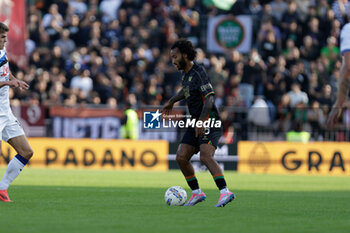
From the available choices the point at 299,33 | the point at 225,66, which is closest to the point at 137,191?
the point at 225,66

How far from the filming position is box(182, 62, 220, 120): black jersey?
1097cm

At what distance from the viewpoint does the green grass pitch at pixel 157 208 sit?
834 centimetres

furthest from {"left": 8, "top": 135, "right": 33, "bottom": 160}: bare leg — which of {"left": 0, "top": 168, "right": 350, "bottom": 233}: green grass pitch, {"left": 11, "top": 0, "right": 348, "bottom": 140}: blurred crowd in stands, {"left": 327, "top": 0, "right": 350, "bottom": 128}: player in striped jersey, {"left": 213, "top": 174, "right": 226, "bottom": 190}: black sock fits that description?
{"left": 11, "top": 0, "right": 348, "bottom": 140}: blurred crowd in stands

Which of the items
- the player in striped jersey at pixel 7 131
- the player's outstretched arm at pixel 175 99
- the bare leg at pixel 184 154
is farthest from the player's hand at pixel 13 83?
the bare leg at pixel 184 154

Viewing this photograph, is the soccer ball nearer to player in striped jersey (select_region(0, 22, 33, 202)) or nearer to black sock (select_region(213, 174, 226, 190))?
black sock (select_region(213, 174, 226, 190))

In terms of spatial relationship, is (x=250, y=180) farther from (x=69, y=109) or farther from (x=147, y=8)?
(x=147, y=8)

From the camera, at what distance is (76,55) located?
1022 inches

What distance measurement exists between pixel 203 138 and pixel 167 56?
15415 millimetres

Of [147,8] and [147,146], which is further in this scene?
[147,8]

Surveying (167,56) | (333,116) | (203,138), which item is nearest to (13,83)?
(203,138)

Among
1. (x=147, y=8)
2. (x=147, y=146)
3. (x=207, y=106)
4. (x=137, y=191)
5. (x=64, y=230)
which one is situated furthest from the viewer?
(x=147, y=8)

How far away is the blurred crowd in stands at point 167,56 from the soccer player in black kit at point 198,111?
1231 cm

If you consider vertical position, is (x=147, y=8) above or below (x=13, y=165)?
above

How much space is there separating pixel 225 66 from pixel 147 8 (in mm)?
4117
